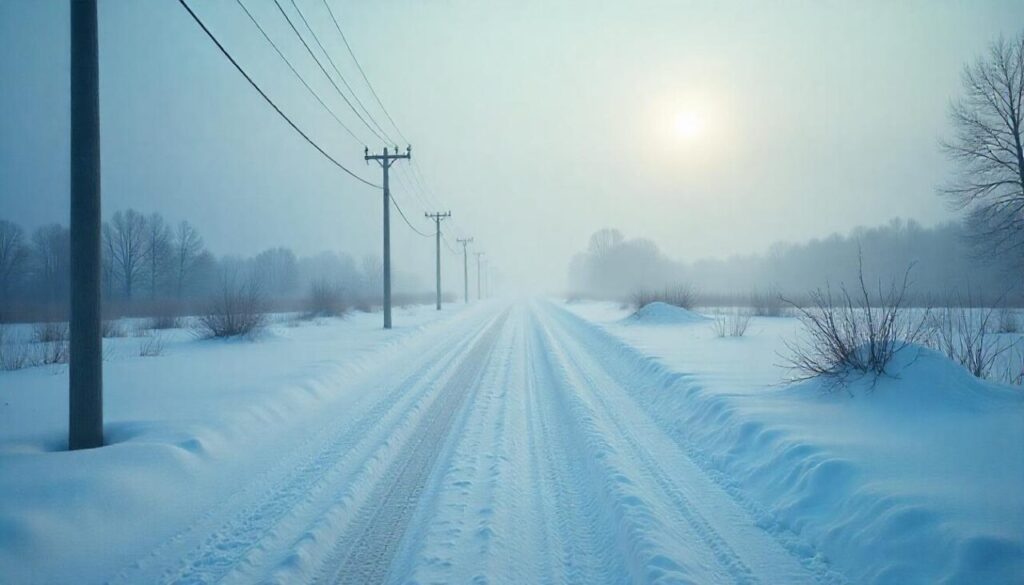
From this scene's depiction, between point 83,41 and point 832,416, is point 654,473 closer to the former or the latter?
point 832,416

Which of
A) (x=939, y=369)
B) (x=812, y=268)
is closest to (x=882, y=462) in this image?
(x=939, y=369)

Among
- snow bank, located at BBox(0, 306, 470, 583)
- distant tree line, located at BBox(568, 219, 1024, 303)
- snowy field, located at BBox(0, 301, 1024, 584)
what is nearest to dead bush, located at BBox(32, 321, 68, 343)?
snow bank, located at BBox(0, 306, 470, 583)

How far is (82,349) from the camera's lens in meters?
5.48

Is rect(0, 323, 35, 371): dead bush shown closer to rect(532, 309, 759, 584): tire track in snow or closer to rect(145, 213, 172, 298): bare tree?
rect(532, 309, 759, 584): tire track in snow

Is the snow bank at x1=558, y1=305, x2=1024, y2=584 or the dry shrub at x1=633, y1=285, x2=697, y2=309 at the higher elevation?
the dry shrub at x1=633, y1=285, x2=697, y2=309

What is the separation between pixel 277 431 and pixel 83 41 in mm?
5483

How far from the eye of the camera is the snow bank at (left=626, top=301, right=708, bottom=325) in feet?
75.9

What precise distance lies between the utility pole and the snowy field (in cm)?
61

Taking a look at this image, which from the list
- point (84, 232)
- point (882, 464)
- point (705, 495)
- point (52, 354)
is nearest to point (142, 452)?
point (84, 232)

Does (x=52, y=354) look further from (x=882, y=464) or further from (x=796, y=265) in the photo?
(x=796, y=265)

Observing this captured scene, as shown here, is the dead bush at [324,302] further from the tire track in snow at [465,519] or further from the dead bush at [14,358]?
the tire track in snow at [465,519]

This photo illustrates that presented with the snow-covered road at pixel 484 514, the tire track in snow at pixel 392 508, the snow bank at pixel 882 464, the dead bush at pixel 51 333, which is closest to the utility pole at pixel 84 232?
the snow-covered road at pixel 484 514

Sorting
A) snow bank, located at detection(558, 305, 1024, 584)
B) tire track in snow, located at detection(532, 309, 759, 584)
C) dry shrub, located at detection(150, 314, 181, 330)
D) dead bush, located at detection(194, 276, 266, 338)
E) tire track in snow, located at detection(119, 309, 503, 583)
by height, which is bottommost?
tire track in snow, located at detection(119, 309, 503, 583)

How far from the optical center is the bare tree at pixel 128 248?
5197 cm
